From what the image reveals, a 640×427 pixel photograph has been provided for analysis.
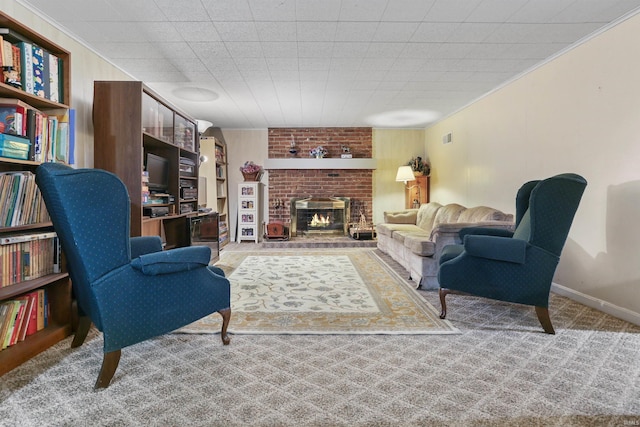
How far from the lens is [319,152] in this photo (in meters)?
7.07

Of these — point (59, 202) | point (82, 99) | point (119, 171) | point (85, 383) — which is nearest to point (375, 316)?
point (85, 383)

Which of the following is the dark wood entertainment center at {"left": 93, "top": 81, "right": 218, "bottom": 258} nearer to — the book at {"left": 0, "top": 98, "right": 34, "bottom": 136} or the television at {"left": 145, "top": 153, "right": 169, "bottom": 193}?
the television at {"left": 145, "top": 153, "right": 169, "bottom": 193}

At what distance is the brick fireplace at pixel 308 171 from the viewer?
7234 mm

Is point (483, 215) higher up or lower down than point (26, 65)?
lower down

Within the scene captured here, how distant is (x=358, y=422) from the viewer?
4.59 ft

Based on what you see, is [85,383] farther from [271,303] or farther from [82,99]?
[82,99]

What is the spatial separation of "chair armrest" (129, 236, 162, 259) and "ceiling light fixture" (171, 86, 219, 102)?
2.79 metres

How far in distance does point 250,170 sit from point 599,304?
18.8 ft

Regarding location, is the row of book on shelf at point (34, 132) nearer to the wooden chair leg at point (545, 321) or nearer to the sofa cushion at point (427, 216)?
the wooden chair leg at point (545, 321)

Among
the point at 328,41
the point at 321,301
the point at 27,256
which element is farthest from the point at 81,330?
the point at 328,41

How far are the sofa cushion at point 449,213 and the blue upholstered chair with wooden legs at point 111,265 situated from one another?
3.53 m

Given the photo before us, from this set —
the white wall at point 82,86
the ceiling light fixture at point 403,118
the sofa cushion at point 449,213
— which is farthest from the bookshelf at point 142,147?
the ceiling light fixture at point 403,118

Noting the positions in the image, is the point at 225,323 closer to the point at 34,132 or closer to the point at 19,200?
the point at 19,200

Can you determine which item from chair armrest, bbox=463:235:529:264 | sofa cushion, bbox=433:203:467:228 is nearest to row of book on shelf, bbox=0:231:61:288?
chair armrest, bbox=463:235:529:264
